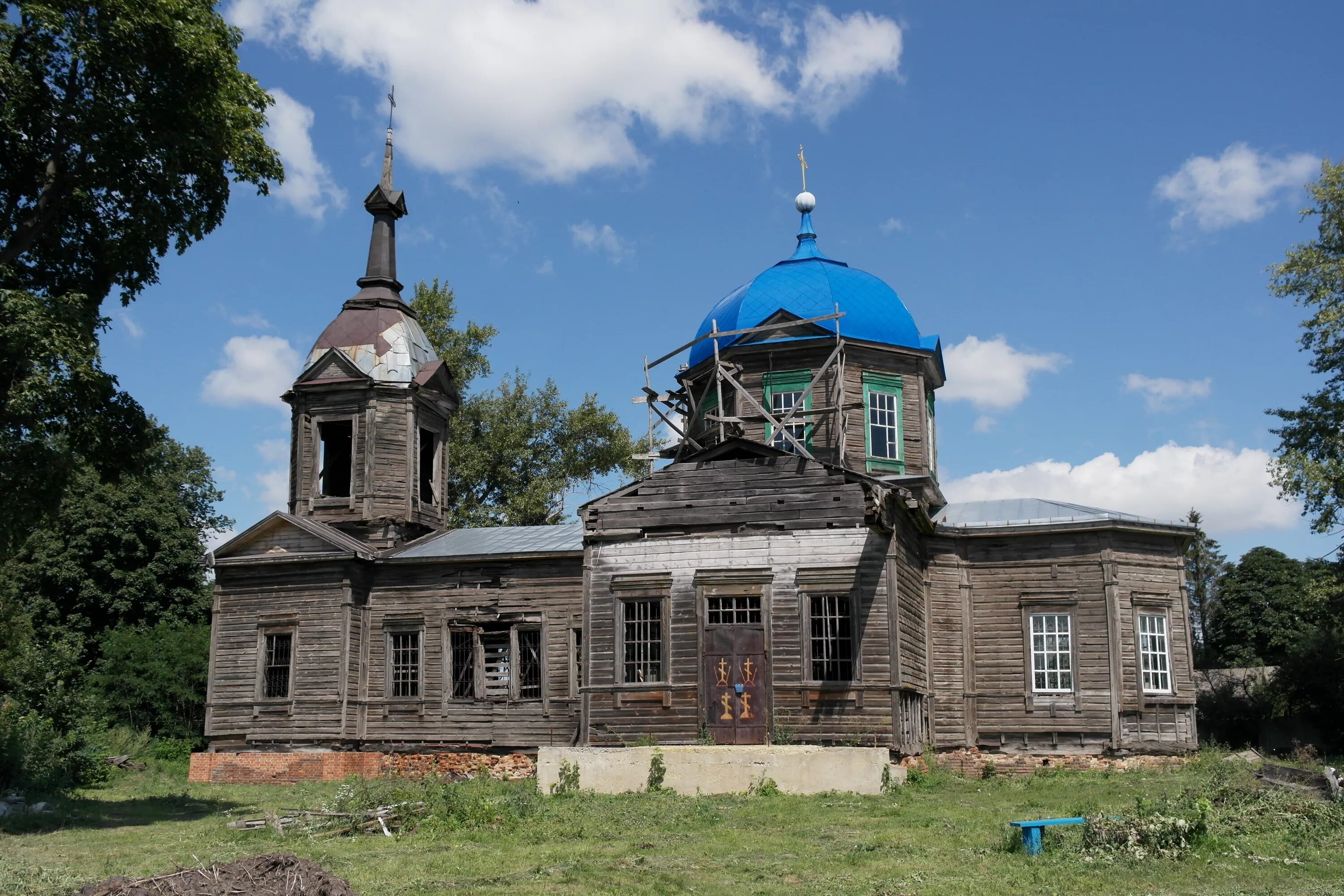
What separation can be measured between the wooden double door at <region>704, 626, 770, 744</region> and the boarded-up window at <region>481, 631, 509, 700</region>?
19.9ft

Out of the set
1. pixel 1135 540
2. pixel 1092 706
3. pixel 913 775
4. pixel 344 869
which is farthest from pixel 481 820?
pixel 1135 540

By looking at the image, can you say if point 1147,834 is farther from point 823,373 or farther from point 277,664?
point 277,664

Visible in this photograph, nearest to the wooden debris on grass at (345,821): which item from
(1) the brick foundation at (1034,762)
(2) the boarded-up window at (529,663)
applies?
(2) the boarded-up window at (529,663)

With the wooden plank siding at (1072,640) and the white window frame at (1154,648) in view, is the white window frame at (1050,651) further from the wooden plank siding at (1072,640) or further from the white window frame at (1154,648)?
the white window frame at (1154,648)

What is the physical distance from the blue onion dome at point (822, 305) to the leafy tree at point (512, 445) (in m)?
12.9

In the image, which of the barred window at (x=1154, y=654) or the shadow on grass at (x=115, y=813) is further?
the barred window at (x=1154, y=654)

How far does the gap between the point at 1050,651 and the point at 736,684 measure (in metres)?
6.73

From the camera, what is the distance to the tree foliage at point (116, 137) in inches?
669

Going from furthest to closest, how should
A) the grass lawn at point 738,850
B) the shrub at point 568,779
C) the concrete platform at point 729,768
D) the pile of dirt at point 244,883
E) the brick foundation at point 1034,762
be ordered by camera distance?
the brick foundation at point 1034,762 → the shrub at point 568,779 → the concrete platform at point 729,768 → the grass lawn at point 738,850 → the pile of dirt at point 244,883

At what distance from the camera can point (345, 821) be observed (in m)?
15.4

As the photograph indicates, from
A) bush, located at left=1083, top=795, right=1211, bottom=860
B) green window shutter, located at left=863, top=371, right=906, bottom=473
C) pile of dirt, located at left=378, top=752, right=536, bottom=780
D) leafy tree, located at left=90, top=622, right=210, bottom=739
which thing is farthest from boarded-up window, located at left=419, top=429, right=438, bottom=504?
bush, located at left=1083, top=795, right=1211, bottom=860

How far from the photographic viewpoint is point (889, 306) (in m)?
27.5

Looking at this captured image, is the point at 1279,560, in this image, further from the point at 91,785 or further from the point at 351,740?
the point at 91,785

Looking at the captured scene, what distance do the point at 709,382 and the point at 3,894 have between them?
59.4ft
